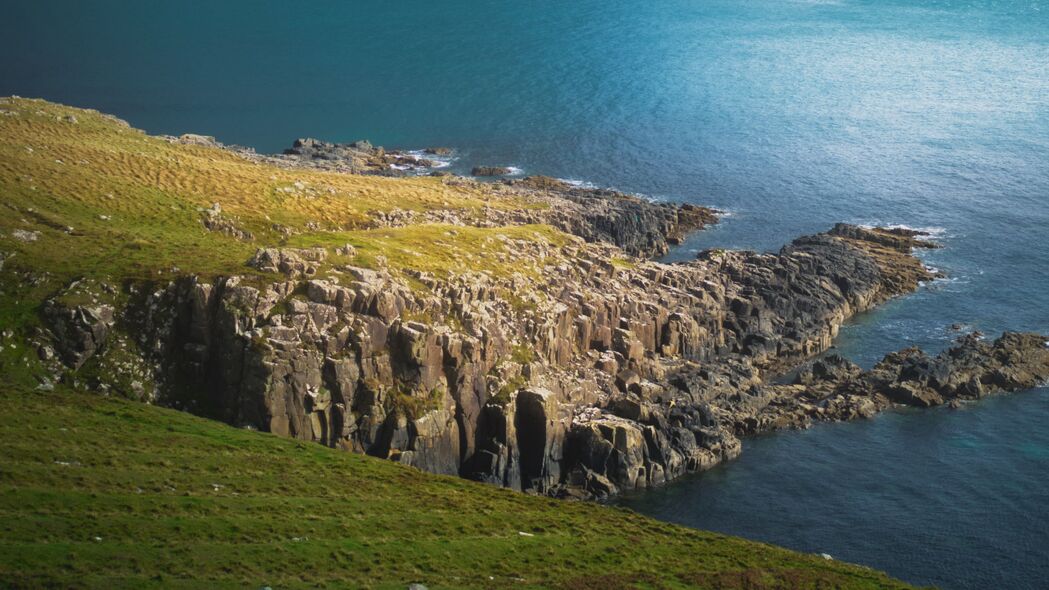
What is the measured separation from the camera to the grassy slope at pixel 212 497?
54125 millimetres

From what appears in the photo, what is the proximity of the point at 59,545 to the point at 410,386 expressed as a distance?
36916 mm

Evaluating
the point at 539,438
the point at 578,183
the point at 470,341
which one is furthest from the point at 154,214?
the point at 578,183

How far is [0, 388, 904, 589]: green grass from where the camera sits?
52719 mm

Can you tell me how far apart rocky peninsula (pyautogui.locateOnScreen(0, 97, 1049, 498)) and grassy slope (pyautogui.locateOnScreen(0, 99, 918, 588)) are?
104 centimetres

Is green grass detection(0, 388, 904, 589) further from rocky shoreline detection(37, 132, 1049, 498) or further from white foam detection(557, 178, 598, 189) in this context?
white foam detection(557, 178, 598, 189)

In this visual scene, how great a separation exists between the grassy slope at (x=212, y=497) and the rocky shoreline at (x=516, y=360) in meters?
4.13

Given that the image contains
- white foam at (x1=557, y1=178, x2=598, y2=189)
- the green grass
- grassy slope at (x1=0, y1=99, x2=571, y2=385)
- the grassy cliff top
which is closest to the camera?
the green grass

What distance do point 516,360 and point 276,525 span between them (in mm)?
35714

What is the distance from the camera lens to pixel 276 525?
60625 millimetres

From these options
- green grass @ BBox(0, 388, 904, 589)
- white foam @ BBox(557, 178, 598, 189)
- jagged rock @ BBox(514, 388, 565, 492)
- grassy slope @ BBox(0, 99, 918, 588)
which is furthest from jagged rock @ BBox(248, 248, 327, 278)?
white foam @ BBox(557, 178, 598, 189)

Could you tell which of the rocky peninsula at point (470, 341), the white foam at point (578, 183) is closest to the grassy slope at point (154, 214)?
the rocky peninsula at point (470, 341)

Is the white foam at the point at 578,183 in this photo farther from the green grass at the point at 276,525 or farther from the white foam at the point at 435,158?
the green grass at the point at 276,525

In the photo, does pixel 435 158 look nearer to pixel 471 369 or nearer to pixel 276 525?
pixel 471 369

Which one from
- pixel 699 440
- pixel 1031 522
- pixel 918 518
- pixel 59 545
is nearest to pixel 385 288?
pixel 699 440
